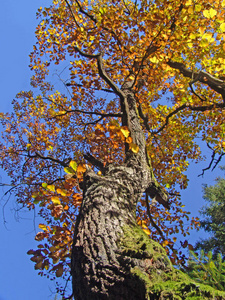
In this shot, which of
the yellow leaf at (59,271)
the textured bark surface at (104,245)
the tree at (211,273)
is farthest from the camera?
the tree at (211,273)

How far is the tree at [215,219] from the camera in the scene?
48.7 ft

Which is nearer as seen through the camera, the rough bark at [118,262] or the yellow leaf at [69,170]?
the rough bark at [118,262]

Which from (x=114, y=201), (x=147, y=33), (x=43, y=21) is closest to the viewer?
(x=114, y=201)

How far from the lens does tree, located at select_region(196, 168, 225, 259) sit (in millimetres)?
14844

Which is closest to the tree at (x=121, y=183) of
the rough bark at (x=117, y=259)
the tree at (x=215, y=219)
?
the rough bark at (x=117, y=259)

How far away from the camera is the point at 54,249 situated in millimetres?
2500

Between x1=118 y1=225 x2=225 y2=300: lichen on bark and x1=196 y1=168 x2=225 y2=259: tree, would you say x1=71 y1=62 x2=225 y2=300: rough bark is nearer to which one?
x1=118 y1=225 x2=225 y2=300: lichen on bark

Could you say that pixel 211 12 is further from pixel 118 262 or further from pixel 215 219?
pixel 215 219

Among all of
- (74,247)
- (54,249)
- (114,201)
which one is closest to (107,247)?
(74,247)

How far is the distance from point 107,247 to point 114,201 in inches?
27.8

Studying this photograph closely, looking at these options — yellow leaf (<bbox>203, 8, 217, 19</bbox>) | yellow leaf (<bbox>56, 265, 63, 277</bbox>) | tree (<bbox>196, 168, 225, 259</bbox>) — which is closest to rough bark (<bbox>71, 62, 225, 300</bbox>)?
yellow leaf (<bbox>56, 265, 63, 277</bbox>)

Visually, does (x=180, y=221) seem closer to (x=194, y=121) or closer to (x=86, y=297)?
(x=194, y=121)

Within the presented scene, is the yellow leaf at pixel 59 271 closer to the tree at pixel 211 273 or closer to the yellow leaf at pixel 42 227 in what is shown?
the yellow leaf at pixel 42 227

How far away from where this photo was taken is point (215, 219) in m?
16.2
